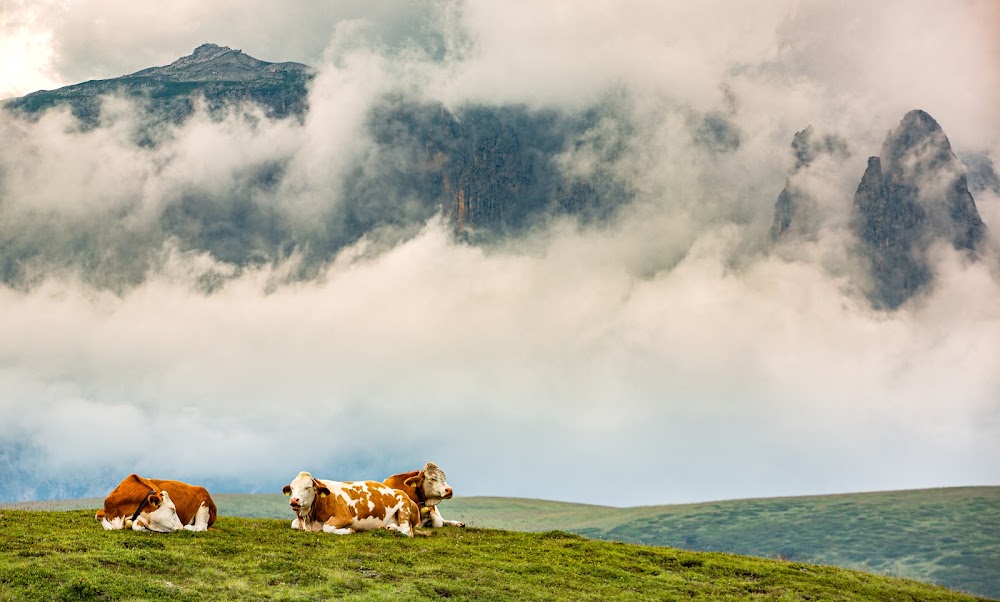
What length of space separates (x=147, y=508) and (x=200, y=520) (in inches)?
76.0

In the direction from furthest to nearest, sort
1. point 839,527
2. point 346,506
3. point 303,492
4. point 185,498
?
point 839,527 < point 346,506 < point 303,492 < point 185,498

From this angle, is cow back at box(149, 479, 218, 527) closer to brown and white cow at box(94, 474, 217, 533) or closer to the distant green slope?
brown and white cow at box(94, 474, 217, 533)

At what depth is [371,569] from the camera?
25.2m

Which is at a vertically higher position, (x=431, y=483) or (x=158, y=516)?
(x=431, y=483)

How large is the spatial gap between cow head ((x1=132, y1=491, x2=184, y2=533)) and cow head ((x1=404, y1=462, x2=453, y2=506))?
9.92 m

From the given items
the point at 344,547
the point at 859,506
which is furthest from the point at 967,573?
the point at 344,547

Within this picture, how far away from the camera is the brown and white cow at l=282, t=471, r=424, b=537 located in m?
30.3

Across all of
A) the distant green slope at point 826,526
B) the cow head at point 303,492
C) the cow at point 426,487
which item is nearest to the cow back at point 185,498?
the cow head at point 303,492

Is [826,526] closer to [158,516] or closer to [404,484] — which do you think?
[404,484]

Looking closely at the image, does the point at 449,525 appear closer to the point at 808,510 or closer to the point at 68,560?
the point at 68,560

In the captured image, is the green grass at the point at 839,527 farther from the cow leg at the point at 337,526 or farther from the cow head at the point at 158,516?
the cow head at the point at 158,516

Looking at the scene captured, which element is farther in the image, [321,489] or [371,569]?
[321,489]

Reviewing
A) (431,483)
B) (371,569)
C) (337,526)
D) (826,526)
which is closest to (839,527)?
(826,526)

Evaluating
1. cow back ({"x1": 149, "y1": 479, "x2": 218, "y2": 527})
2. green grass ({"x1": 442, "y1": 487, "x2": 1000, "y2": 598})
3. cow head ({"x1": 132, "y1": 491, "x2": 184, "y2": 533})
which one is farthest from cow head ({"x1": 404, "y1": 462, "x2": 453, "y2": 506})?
green grass ({"x1": 442, "y1": 487, "x2": 1000, "y2": 598})
